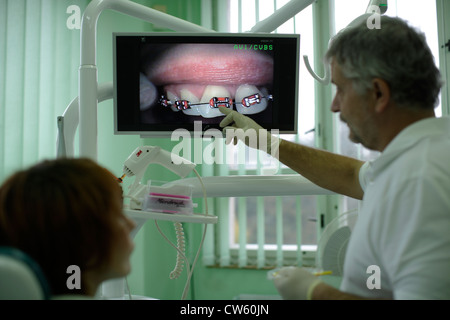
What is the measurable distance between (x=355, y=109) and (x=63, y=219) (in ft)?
2.53

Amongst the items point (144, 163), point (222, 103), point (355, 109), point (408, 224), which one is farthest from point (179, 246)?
point (408, 224)

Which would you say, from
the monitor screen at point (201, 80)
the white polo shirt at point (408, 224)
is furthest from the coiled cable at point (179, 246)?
the white polo shirt at point (408, 224)

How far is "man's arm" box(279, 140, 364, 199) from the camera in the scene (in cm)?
155

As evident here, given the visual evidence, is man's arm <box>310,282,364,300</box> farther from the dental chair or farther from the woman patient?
the dental chair

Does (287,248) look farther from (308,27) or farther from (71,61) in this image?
(71,61)

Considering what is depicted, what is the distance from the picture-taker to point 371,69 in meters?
1.05

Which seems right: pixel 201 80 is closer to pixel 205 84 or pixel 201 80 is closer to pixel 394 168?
pixel 205 84

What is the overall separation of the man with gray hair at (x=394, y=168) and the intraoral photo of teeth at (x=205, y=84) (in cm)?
34

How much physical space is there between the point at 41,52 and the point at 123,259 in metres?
1.94

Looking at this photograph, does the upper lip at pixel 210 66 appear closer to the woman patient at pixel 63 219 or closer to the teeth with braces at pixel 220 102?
the teeth with braces at pixel 220 102

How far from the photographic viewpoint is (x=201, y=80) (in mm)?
1529

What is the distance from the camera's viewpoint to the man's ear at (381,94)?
1.05 meters

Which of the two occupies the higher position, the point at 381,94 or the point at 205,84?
the point at 205,84
